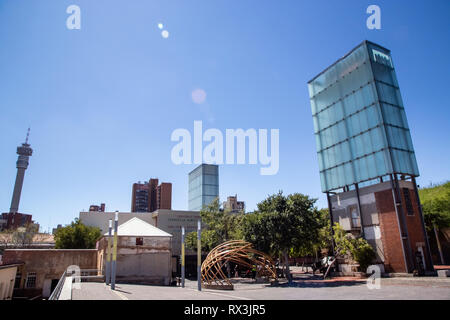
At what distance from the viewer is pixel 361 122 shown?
99.8ft

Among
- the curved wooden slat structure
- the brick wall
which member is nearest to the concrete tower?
the curved wooden slat structure

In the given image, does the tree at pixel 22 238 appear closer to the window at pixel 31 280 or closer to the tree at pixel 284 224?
the window at pixel 31 280

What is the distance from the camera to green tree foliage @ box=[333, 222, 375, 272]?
26609 millimetres

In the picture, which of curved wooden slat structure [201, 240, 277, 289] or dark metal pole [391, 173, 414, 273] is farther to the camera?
dark metal pole [391, 173, 414, 273]

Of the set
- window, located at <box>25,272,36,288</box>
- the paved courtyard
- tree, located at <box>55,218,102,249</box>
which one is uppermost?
tree, located at <box>55,218,102,249</box>

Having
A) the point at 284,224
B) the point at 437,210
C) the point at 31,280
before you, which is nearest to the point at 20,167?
the point at 31,280

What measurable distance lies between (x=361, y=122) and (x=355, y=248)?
42.9 ft

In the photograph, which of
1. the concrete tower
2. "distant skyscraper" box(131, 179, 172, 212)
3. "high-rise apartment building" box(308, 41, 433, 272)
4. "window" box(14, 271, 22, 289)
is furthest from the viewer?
the concrete tower

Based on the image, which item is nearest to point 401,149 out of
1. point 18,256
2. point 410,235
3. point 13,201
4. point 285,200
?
point 410,235

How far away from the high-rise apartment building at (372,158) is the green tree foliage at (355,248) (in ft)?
3.57

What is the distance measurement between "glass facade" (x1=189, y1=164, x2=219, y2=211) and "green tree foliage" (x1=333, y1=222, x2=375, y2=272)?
4448 cm

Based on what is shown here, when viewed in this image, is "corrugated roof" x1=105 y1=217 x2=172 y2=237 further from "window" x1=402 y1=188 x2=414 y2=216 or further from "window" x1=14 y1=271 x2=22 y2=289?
"window" x1=402 y1=188 x2=414 y2=216

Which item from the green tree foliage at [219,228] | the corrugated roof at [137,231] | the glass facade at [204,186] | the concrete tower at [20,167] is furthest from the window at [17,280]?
the concrete tower at [20,167]
